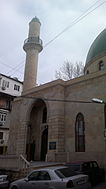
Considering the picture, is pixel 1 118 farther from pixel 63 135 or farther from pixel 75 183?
pixel 75 183

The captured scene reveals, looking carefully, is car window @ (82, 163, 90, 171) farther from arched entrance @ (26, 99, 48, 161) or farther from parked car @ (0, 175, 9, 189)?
arched entrance @ (26, 99, 48, 161)

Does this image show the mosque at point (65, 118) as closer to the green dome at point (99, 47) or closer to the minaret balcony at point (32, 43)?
the green dome at point (99, 47)

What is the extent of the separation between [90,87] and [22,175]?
31.6 feet

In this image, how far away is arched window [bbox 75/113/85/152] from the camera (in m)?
18.5

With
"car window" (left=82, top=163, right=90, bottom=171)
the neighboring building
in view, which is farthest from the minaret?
"car window" (left=82, top=163, right=90, bottom=171)

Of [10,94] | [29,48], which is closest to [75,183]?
[29,48]

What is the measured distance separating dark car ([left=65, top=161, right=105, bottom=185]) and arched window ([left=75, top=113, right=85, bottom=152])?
18.7 feet

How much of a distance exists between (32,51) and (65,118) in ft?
41.5

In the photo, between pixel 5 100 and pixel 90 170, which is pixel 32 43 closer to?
pixel 5 100

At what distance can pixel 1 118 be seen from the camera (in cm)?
3712

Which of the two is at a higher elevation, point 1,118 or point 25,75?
point 25,75

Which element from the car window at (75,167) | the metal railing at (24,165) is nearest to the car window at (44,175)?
the car window at (75,167)

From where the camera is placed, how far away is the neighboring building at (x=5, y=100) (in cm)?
3538

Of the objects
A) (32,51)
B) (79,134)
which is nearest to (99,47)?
(32,51)
